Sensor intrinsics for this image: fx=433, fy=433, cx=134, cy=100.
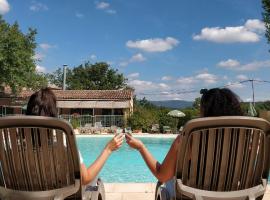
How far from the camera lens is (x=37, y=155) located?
292 cm

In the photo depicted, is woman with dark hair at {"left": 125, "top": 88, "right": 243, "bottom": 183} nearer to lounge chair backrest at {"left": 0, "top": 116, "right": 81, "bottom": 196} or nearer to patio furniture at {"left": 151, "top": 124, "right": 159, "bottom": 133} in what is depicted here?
lounge chair backrest at {"left": 0, "top": 116, "right": 81, "bottom": 196}

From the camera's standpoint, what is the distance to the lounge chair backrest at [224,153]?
2.79 metres

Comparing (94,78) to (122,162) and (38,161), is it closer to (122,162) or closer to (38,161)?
(122,162)

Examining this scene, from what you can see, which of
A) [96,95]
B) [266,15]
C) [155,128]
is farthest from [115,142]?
[96,95]

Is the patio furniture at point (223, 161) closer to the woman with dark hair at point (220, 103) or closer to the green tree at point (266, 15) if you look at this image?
the woman with dark hair at point (220, 103)

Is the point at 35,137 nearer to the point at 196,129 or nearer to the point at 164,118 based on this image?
the point at 196,129

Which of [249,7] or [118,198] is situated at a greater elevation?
[249,7]

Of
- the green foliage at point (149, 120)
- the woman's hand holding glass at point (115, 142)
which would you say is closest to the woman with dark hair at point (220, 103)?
the woman's hand holding glass at point (115, 142)

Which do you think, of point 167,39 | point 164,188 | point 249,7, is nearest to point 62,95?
point 249,7

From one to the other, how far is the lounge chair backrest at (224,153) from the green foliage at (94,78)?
6668 centimetres

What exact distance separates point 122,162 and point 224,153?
14.0 meters

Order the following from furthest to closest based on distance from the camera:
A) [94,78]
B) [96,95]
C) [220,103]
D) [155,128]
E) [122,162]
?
1. [94,78]
2. [96,95]
3. [155,128]
4. [122,162]
5. [220,103]

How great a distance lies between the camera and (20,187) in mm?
3020

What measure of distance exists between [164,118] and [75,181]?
31124 mm
